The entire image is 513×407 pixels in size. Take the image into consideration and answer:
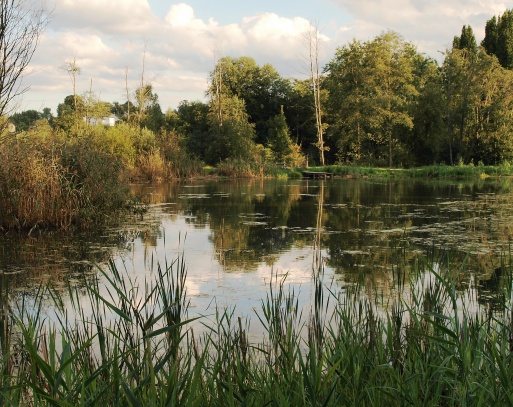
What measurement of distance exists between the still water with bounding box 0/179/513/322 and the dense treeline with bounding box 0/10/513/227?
15.0 m

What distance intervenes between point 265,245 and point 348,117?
30.9m

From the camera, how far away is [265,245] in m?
9.61

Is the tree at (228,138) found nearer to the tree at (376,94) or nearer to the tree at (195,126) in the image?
the tree at (195,126)

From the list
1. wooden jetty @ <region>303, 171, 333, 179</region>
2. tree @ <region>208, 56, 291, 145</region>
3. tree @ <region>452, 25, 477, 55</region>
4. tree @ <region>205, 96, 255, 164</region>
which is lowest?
wooden jetty @ <region>303, 171, 333, 179</region>

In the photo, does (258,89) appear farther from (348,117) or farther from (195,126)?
(348,117)

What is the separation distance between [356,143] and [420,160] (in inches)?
178

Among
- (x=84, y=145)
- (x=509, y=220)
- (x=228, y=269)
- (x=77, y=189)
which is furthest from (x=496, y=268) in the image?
(x=84, y=145)

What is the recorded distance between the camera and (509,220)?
12141 millimetres

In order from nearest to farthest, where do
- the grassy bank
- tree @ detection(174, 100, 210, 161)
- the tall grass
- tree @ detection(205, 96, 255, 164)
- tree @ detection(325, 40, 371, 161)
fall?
the tall grass → the grassy bank → tree @ detection(205, 96, 255, 164) → tree @ detection(325, 40, 371, 161) → tree @ detection(174, 100, 210, 161)

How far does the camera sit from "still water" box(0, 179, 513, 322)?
681 cm

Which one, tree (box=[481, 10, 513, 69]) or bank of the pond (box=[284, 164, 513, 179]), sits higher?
tree (box=[481, 10, 513, 69])

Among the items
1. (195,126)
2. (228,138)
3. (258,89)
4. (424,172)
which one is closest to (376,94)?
(424,172)

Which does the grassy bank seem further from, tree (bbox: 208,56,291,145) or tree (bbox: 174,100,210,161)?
tree (bbox: 208,56,291,145)

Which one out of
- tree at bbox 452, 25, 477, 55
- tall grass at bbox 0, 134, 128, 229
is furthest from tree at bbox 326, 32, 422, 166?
tall grass at bbox 0, 134, 128, 229
